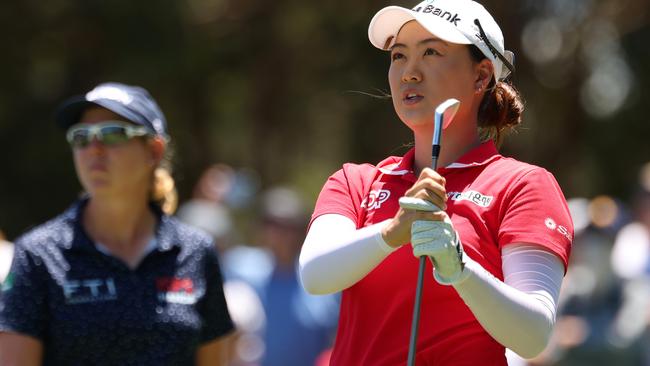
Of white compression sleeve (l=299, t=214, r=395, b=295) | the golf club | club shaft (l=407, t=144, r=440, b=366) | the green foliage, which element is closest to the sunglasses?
white compression sleeve (l=299, t=214, r=395, b=295)

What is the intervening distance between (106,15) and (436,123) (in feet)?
39.5

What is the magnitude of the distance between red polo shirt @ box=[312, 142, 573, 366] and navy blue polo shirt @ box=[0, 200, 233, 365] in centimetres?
135

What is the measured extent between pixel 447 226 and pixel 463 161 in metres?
0.47

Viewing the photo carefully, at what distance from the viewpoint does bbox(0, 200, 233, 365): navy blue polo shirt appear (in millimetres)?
4504

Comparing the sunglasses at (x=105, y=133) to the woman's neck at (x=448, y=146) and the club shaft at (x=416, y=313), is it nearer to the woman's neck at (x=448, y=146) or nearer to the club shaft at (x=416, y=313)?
the woman's neck at (x=448, y=146)

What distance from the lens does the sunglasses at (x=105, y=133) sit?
16.4ft

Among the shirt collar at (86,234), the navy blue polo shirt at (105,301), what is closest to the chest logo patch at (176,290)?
the navy blue polo shirt at (105,301)

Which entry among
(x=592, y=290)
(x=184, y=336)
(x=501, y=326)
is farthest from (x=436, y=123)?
(x=592, y=290)

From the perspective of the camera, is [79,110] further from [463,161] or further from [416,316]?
[416,316]

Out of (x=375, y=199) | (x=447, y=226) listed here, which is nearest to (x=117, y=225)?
(x=375, y=199)

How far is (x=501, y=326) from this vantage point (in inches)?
123

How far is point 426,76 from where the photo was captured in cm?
350

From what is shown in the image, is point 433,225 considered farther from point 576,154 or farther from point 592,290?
point 576,154

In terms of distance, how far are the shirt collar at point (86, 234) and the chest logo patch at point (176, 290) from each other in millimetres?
156
